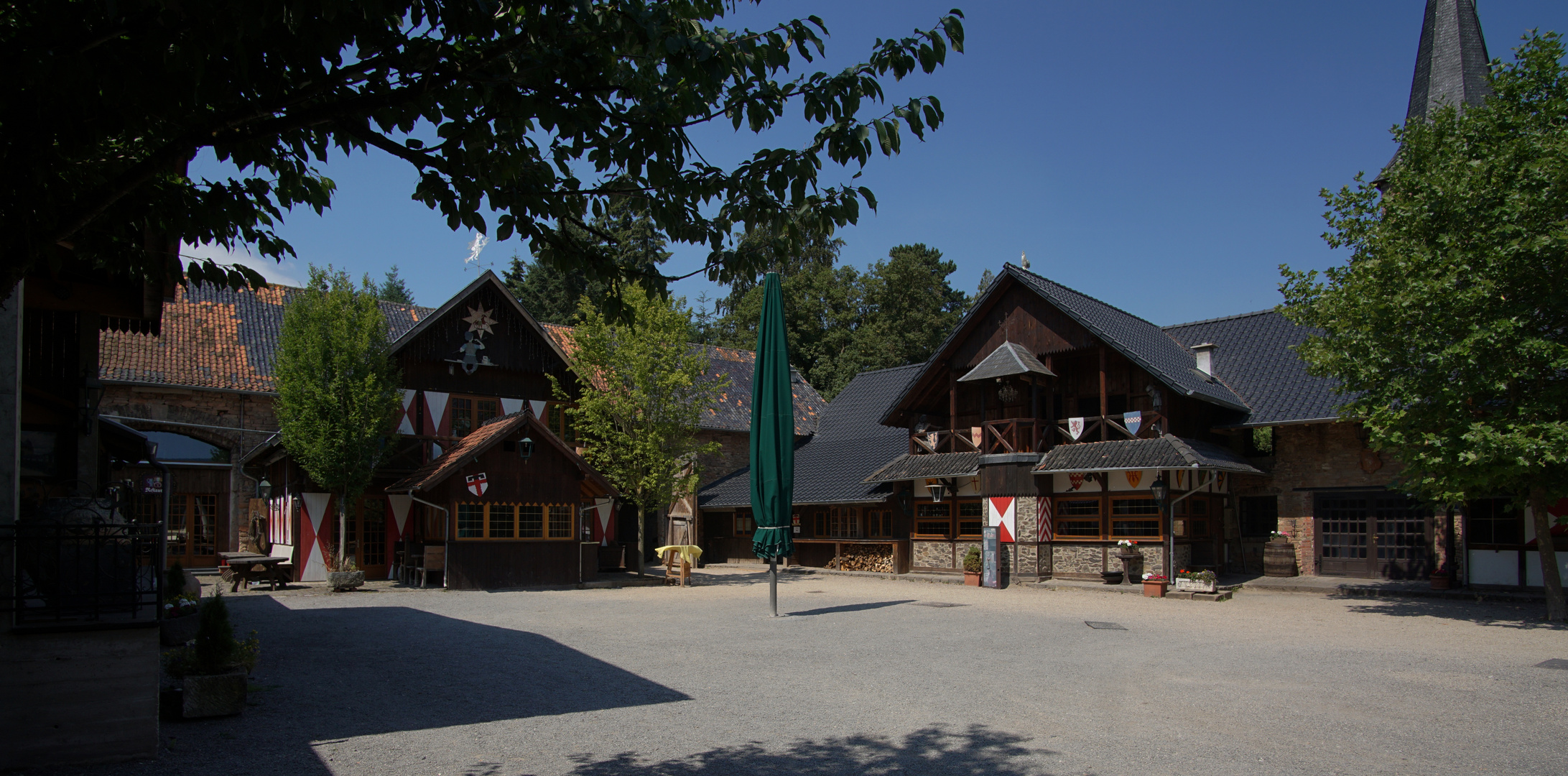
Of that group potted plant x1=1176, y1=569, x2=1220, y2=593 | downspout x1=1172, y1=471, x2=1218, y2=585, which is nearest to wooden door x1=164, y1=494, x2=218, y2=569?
downspout x1=1172, y1=471, x2=1218, y2=585

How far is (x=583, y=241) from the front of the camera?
510 cm

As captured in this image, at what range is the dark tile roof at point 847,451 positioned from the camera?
2462cm

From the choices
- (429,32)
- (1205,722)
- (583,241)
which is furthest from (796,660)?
(429,32)

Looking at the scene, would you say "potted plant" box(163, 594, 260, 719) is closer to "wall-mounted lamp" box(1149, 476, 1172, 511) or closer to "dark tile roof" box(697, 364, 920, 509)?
"wall-mounted lamp" box(1149, 476, 1172, 511)

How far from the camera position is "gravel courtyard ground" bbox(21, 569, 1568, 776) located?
586 centimetres

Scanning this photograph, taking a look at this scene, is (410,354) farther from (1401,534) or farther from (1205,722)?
(1401,534)

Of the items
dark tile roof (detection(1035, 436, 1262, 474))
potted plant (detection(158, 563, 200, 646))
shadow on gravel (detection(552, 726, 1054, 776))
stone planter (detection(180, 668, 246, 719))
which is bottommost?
shadow on gravel (detection(552, 726, 1054, 776))

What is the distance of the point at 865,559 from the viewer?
79.2ft

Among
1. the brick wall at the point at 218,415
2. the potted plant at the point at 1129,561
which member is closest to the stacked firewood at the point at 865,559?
the potted plant at the point at 1129,561

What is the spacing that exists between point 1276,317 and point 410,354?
19.8 metres

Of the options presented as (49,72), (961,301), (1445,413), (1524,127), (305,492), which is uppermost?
(961,301)

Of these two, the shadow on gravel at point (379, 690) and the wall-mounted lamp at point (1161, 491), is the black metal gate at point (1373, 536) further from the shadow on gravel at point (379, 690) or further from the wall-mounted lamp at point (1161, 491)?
the shadow on gravel at point (379, 690)

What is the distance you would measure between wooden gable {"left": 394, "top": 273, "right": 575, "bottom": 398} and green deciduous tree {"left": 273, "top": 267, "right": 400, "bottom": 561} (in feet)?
5.13

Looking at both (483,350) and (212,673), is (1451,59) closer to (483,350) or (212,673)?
(483,350)
